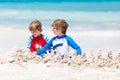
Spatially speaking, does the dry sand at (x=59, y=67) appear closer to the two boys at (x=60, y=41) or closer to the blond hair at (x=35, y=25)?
the two boys at (x=60, y=41)

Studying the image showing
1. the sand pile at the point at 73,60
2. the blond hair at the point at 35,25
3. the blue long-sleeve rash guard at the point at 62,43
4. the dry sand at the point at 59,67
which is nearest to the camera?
the dry sand at the point at 59,67

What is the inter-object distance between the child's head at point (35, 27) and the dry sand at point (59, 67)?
1.94 meters

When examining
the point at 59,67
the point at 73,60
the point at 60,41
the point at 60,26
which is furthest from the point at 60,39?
the point at 59,67

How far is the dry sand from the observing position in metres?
6.65

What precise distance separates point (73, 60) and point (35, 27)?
2626 millimetres

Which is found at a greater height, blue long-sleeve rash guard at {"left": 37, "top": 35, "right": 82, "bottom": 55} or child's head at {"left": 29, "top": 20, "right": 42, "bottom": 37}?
child's head at {"left": 29, "top": 20, "right": 42, "bottom": 37}

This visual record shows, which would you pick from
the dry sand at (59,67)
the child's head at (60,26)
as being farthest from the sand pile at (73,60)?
the child's head at (60,26)

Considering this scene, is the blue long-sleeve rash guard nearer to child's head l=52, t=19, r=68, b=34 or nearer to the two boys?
the two boys

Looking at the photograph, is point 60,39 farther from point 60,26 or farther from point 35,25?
point 35,25

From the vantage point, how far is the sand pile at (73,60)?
7.56 meters

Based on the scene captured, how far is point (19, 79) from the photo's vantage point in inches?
256

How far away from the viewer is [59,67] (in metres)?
7.14

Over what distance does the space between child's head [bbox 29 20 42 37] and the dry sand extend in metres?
1.94

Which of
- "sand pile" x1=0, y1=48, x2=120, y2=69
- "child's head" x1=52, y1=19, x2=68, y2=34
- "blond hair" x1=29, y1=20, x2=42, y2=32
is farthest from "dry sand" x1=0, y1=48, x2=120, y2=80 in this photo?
"blond hair" x1=29, y1=20, x2=42, y2=32
